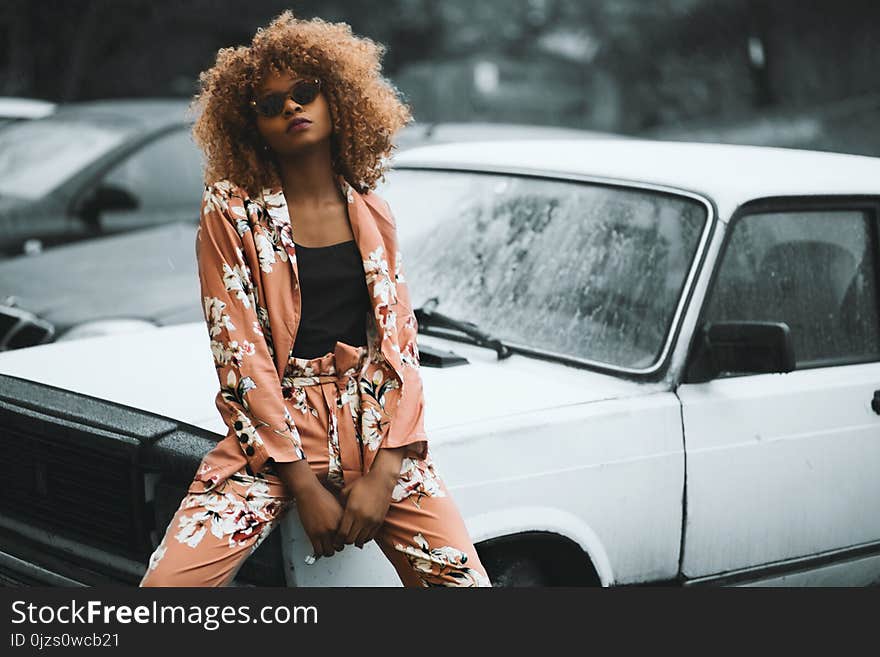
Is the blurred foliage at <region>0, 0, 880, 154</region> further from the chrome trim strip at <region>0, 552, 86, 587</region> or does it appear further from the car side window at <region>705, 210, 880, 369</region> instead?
the chrome trim strip at <region>0, 552, 86, 587</region>

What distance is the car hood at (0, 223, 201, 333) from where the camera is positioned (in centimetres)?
553

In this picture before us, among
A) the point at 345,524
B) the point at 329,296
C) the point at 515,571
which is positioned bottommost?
the point at 515,571

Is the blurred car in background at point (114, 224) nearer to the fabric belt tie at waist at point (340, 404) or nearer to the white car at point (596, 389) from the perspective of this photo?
the white car at point (596, 389)

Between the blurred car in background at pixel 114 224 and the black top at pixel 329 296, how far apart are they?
8.79ft

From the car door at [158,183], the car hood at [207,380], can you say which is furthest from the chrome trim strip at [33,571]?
the car door at [158,183]

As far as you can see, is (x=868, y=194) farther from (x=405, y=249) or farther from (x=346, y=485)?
(x=346, y=485)

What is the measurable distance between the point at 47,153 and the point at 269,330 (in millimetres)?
4845

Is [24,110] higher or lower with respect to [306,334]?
higher

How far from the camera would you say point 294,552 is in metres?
2.92

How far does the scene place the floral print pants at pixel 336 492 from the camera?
8.93 feet

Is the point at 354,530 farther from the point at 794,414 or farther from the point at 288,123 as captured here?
the point at 794,414

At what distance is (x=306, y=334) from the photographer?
2.86 metres

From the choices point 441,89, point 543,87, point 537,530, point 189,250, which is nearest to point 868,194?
point 537,530

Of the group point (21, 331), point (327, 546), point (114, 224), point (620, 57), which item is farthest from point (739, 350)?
point (620, 57)
